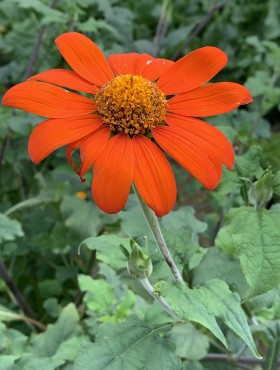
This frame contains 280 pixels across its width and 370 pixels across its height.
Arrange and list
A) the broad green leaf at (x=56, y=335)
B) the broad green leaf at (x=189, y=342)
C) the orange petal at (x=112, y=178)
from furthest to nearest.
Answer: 1. the broad green leaf at (x=56, y=335)
2. the broad green leaf at (x=189, y=342)
3. the orange petal at (x=112, y=178)

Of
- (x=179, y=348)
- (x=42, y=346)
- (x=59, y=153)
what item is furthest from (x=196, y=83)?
(x=59, y=153)

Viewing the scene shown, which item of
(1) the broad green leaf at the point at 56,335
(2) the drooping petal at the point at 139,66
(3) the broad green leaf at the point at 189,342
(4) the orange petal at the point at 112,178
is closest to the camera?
(4) the orange petal at the point at 112,178

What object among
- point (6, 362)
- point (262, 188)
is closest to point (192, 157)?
point (262, 188)

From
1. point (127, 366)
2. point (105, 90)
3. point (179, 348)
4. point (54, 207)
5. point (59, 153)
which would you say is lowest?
point (179, 348)

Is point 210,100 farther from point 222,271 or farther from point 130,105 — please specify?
point 222,271

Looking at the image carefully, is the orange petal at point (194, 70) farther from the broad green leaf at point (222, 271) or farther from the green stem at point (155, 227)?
the broad green leaf at point (222, 271)

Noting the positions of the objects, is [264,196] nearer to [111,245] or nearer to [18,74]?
[111,245]

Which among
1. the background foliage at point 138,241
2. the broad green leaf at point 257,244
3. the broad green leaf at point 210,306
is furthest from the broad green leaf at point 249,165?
the broad green leaf at point 210,306
